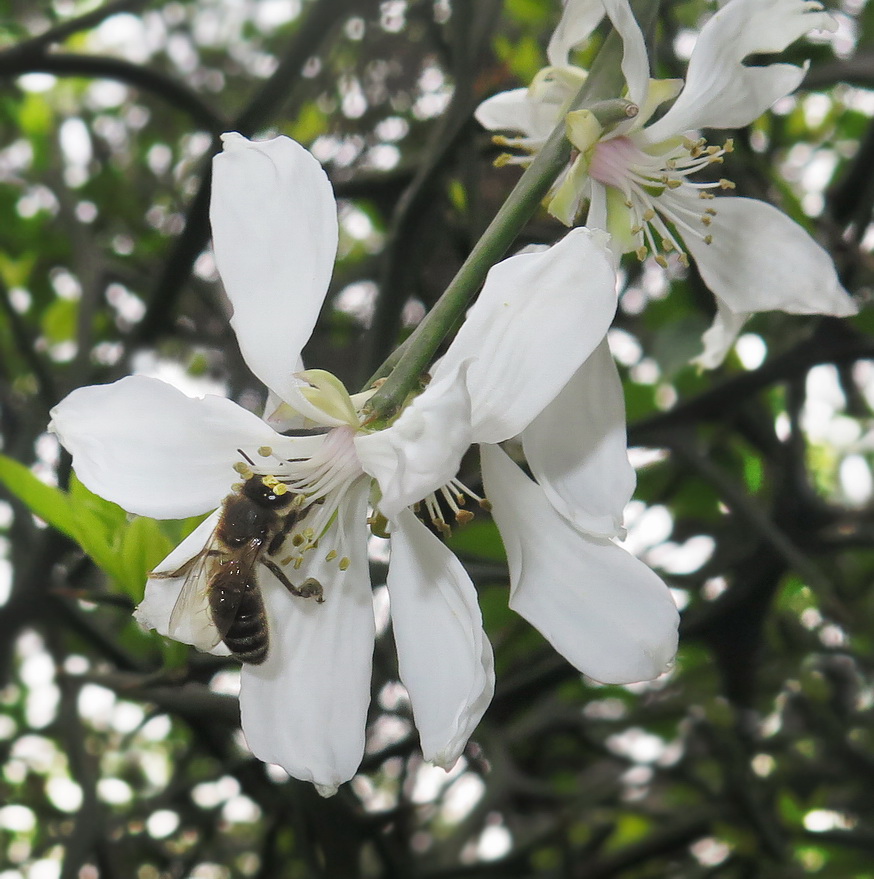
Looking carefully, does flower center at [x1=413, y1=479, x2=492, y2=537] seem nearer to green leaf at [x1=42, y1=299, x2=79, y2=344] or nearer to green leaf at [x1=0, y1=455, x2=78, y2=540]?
green leaf at [x1=0, y1=455, x2=78, y2=540]

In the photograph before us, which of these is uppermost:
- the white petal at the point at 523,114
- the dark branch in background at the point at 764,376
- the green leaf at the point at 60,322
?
the white petal at the point at 523,114

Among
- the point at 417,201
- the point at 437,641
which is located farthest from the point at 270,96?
the point at 437,641

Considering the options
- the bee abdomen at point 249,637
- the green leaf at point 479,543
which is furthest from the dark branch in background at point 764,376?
the bee abdomen at point 249,637

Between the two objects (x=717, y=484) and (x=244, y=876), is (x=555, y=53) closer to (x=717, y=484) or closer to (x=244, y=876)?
(x=717, y=484)

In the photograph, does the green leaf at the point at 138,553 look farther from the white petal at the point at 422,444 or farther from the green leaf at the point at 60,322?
the green leaf at the point at 60,322

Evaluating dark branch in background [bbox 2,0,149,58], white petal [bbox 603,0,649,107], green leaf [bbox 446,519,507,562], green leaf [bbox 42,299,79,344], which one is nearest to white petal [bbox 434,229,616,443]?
white petal [bbox 603,0,649,107]

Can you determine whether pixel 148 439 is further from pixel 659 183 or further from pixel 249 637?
pixel 659 183
